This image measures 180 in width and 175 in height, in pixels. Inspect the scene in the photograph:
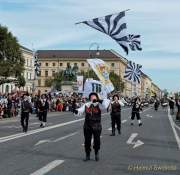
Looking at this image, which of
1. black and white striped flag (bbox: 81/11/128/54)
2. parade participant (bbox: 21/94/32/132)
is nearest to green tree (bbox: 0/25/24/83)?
parade participant (bbox: 21/94/32/132)

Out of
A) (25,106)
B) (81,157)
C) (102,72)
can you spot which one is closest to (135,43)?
(25,106)

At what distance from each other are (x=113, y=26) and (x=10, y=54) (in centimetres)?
6205

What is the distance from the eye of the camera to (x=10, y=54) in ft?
270

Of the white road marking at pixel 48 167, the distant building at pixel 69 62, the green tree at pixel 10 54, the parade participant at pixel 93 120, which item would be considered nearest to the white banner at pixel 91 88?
the parade participant at pixel 93 120

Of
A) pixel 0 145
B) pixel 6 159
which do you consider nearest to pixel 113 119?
pixel 0 145

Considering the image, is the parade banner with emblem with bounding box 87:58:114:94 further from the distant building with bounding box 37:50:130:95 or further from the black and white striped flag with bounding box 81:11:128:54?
the distant building with bounding box 37:50:130:95

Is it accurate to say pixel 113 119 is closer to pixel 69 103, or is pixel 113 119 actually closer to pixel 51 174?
pixel 51 174

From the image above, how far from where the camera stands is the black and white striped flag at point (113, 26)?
21.5 metres

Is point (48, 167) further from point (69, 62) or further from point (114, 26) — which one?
point (69, 62)

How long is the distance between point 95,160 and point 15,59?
6954 cm

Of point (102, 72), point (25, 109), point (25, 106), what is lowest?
point (25, 109)

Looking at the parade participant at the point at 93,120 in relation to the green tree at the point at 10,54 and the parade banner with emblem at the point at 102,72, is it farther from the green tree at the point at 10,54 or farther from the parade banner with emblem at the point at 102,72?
the green tree at the point at 10,54

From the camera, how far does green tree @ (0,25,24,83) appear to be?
8100cm

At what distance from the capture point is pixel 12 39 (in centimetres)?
8244
